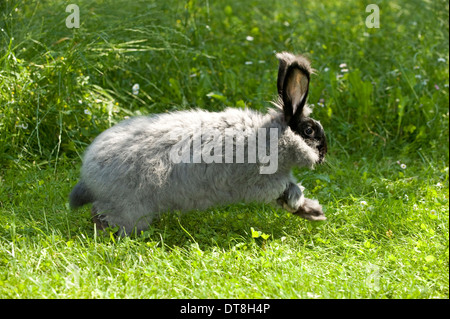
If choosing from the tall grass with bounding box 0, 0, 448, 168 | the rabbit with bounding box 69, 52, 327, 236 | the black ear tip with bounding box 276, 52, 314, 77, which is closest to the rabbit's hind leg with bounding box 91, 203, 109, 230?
the rabbit with bounding box 69, 52, 327, 236

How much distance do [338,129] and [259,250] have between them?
172 cm

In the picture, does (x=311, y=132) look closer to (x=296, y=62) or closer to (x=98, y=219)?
(x=296, y=62)

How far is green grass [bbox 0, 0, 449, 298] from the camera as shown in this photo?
295 cm

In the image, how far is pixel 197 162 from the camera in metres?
3.32

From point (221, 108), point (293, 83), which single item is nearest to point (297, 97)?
point (293, 83)

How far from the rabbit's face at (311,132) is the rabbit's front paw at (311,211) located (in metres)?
0.35

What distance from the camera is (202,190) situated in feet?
11.0

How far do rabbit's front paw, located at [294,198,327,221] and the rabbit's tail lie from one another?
4.09ft

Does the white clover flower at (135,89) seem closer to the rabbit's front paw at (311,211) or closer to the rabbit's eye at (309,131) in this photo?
the rabbit's eye at (309,131)

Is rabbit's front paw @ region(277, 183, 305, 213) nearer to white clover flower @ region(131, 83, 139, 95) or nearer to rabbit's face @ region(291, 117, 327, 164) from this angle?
rabbit's face @ region(291, 117, 327, 164)

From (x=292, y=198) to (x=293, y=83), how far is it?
686 mm
